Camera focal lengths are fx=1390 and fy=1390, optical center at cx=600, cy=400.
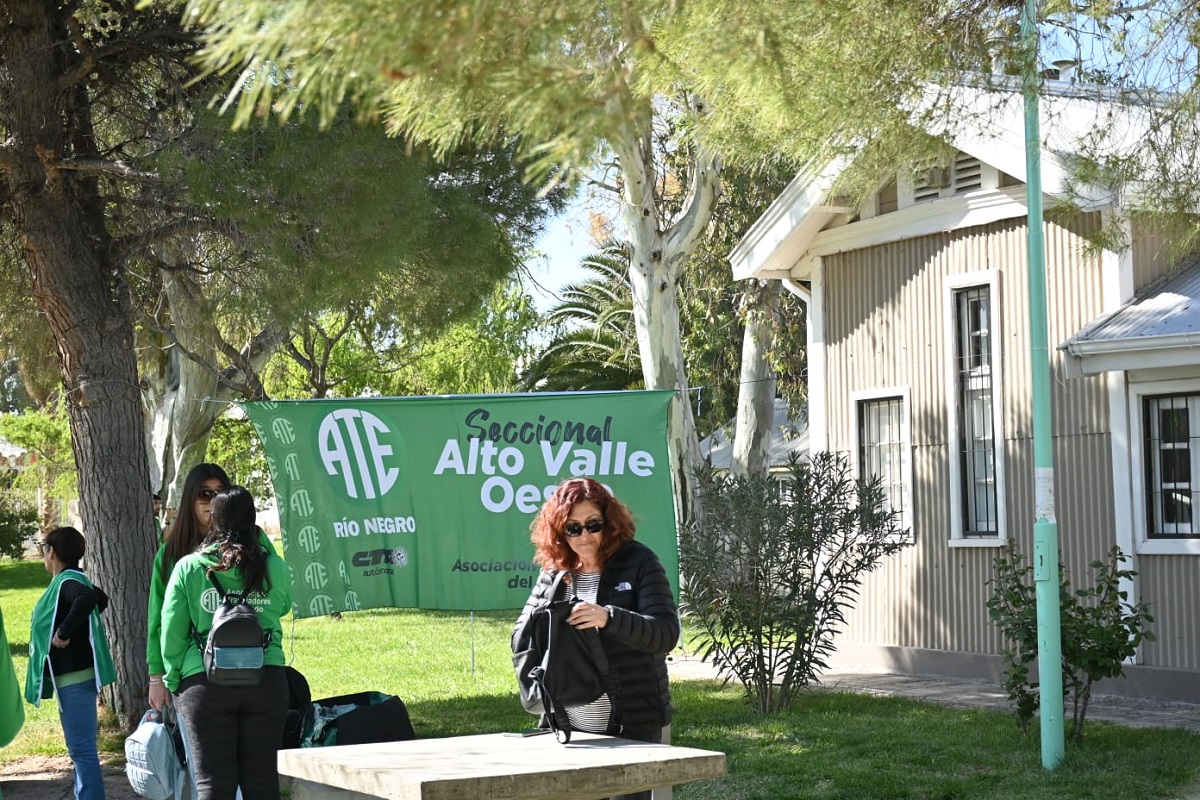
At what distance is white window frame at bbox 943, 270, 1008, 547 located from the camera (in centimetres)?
1365

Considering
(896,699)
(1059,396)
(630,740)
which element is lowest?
(896,699)

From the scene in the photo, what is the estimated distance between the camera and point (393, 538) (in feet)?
36.1

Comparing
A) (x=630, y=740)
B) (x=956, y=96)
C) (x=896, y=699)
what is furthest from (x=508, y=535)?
(x=630, y=740)

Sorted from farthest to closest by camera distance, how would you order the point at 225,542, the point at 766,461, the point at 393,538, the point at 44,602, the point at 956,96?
the point at 766,461
the point at 393,538
the point at 956,96
the point at 44,602
the point at 225,542

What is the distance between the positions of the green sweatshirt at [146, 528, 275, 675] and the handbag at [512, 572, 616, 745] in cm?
178

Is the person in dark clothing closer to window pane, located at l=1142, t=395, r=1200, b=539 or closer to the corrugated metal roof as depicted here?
the corrugated metal roof

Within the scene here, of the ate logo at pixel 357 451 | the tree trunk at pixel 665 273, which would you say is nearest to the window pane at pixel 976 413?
the ate logo at pixel 357 451

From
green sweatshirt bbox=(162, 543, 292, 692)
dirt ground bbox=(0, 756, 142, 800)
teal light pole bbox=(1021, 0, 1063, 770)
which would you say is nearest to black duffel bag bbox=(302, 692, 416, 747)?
green sweatshirt bbox=(162, 543, 292, 692)

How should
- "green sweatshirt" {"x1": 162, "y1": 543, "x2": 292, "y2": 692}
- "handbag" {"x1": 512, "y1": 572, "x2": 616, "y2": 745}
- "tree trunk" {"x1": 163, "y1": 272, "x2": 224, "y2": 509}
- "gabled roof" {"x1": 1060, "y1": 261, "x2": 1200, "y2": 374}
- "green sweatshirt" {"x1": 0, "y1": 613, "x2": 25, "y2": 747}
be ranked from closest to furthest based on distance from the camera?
1. "handbag" {"x1": 512, "y1": 572, "x2": 616, "y2": 745}
2. "green sweatshirt" {"x1": 0, "y1": 613, "x2": 25, "y2": 747}
3. "green sweatshirt" {"x1": 162, "y1": 543, "x2": 292, "y2": 692}
4. "gabled roof" {"x1": 1060, "y1": 261, "x2": 1200, "y2": 374}
5. "tree trunk" {"x1": 163, "y1": 272, "x2": 224, "y2": 509}

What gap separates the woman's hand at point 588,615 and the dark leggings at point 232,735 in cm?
190

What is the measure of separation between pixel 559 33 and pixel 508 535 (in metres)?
7.29

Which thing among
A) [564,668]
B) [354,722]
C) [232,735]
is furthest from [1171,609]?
[232,735]

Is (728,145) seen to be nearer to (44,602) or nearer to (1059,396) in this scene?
(44,602)

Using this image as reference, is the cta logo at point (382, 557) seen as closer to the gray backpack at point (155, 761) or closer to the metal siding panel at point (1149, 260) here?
the gray backpack at point (155, 761)
